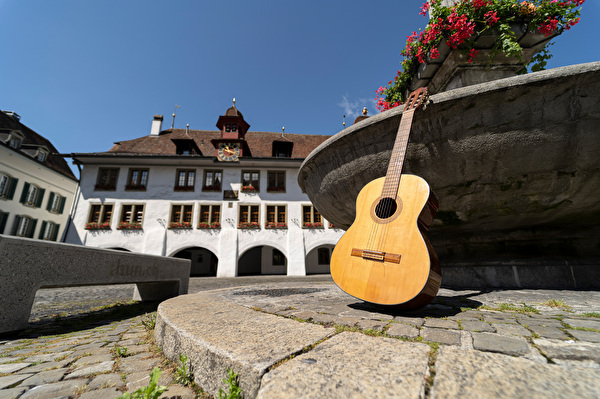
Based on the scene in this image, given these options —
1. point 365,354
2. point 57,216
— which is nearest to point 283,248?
point 365,354

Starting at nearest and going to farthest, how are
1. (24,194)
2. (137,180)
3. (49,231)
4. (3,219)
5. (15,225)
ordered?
(137,180) < (3,219) < (15,225) < (24,194) < (49,231)

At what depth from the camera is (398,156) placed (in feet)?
7.44

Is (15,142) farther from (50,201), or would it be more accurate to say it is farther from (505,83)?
(505,83)

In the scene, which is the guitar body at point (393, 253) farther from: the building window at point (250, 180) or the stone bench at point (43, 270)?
the building window at point (250, 180)

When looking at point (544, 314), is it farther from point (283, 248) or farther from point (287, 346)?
point (283, 248)

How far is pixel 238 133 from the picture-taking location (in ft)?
57.9


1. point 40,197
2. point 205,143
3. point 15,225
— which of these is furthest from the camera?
point 40,197

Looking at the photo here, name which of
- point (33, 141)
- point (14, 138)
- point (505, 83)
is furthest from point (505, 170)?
point (33, 141)

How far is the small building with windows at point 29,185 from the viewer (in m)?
17.1

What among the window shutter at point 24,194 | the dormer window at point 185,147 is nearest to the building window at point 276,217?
the dormer window at point 185,147

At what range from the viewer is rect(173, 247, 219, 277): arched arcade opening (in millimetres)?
20781

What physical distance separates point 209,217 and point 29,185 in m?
14.3

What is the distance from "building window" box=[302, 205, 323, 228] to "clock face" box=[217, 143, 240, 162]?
17.3 feet

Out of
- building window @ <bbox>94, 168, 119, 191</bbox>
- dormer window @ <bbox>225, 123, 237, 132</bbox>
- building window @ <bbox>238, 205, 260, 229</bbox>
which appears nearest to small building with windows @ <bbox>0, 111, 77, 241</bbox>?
building window @ <bbox>94, 168, 119, 191</bbox>
